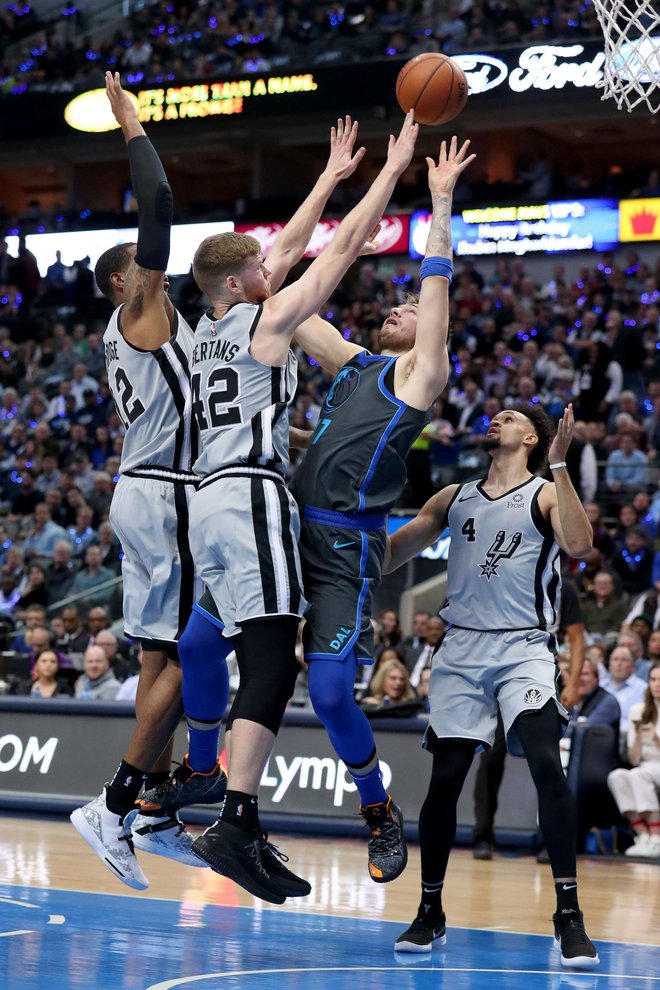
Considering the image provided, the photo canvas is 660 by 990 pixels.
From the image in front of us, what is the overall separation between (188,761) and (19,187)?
97.3ft

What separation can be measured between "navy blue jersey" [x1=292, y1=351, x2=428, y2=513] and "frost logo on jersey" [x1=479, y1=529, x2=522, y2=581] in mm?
664

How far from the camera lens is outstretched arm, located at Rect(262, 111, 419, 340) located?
5.30m

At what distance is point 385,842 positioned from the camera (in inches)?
219

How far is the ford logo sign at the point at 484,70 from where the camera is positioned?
21938 millimetres

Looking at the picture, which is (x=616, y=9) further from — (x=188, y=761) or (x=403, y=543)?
(x=188, y=761)

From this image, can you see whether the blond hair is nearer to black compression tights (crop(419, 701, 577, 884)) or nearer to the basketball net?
black compression tights (crop(419, 701, 577, 884))

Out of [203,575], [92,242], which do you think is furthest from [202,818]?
[92,242]

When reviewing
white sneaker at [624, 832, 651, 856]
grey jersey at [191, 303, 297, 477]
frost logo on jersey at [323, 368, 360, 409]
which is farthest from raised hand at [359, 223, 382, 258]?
white sneaker at [624, 832, 651, 856]

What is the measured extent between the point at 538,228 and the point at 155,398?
62.0 ft

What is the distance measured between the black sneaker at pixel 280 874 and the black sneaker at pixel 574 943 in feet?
3.74

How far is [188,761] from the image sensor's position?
5824 mm

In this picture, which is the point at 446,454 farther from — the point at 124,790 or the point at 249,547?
the point at 249,547

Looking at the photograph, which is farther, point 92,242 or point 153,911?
point 92,242

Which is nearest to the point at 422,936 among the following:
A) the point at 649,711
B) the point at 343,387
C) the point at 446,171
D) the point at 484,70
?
the point at 343,387
